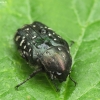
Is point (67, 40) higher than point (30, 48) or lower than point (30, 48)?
lower

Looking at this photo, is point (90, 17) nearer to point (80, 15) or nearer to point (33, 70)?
point (80, 15)

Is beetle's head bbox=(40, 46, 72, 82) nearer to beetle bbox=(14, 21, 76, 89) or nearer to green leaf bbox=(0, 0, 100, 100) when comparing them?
beetle bbox=(14, 21, 76, 89)

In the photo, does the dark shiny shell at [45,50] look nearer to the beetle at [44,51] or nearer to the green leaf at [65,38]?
the beetle at [44,51]

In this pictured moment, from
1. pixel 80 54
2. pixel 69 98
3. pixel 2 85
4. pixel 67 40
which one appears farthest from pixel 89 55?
pixel 2 85

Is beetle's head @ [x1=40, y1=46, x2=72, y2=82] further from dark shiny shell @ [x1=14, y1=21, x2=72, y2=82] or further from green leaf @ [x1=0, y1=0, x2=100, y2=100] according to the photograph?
green leaf @ [x1=0, y1=0, x2=100, y2=100]

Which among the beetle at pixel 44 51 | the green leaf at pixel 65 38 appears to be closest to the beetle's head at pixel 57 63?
the beetle at pixel 44 51

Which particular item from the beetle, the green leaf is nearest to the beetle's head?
the beetle
